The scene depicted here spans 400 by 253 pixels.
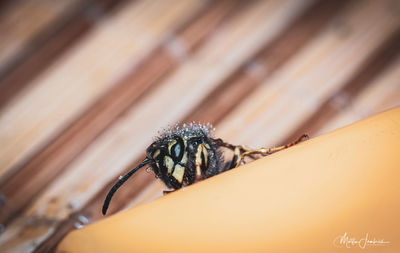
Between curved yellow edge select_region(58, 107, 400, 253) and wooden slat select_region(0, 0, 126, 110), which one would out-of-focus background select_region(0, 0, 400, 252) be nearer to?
wooden slat select_region(0, 0, 126, 110)

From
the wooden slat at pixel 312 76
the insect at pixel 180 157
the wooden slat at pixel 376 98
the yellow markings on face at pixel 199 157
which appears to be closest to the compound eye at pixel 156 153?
the insect at pixel 180 157

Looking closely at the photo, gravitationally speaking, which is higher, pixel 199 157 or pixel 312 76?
pixel 312 76

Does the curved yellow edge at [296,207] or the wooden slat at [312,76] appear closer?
the curved yellow edge at [296,207]

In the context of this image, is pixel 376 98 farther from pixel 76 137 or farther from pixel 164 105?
pixel 76 137

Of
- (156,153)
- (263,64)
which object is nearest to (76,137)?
(156,153)

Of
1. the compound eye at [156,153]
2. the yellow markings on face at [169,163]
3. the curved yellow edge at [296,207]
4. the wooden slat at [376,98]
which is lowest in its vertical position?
the curved yellow edge at [296,207]

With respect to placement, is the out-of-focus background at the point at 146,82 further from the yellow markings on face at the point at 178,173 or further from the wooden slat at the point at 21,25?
the yellow markings on face at the point at 178,173

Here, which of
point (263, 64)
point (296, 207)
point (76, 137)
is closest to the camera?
point (296, 207)
